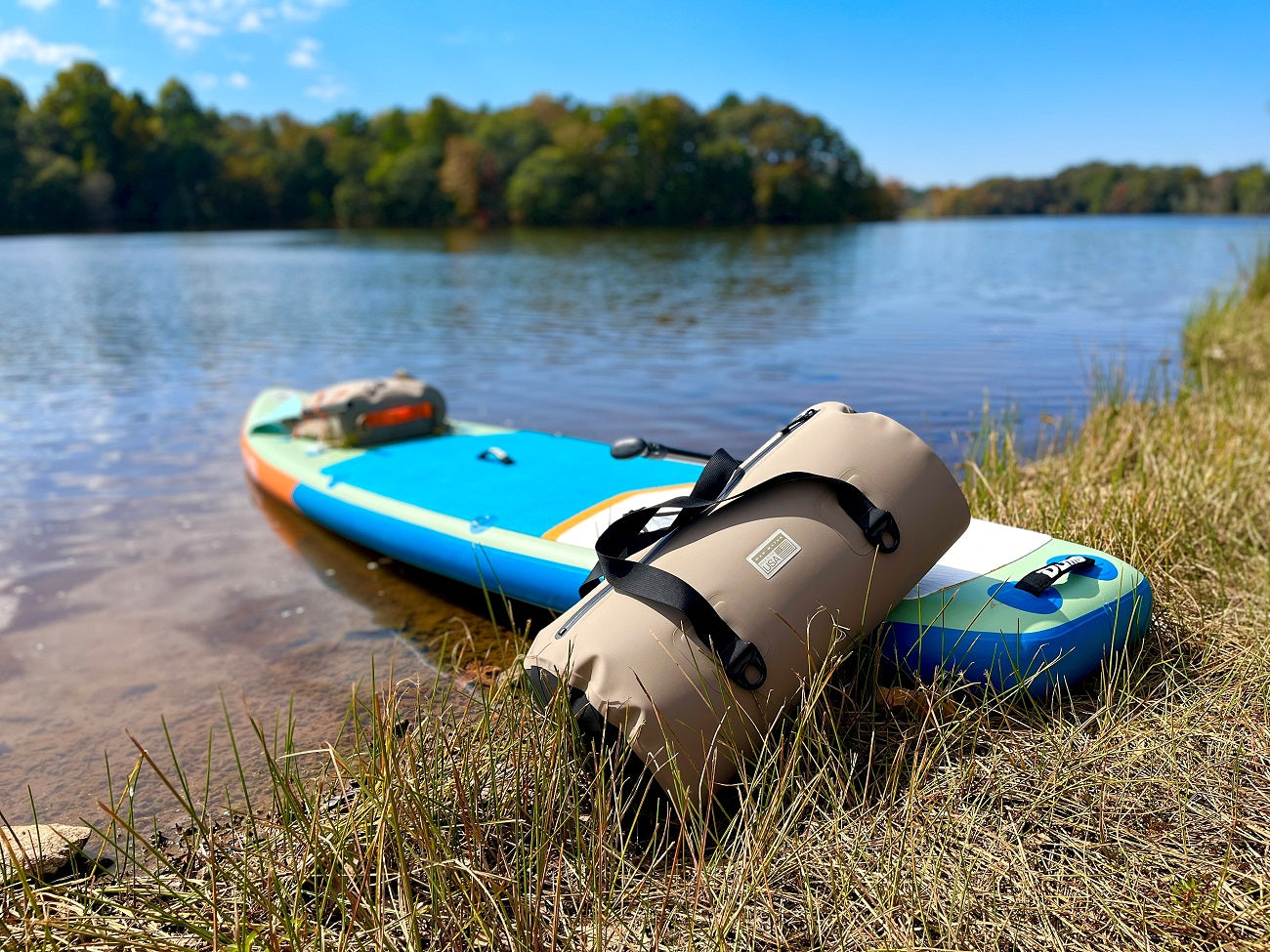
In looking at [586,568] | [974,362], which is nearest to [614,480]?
[586,568]

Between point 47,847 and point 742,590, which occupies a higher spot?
point 742,590

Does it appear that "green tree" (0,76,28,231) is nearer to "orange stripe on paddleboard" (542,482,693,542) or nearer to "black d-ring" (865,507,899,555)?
"orange stripe on paddleboard" (542,482,693,542)

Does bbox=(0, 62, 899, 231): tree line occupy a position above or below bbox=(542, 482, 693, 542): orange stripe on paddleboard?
above

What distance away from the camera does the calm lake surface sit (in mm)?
3240

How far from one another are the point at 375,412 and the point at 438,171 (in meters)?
57.7

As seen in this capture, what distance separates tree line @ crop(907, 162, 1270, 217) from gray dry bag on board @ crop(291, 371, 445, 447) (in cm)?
6261

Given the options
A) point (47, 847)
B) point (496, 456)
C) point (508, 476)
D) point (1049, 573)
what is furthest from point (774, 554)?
point (496, 456)

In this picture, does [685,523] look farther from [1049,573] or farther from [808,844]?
[1049,573]

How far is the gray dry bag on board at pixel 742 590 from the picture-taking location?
195 centimetres

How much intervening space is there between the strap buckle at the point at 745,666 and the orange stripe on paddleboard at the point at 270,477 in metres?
3.36

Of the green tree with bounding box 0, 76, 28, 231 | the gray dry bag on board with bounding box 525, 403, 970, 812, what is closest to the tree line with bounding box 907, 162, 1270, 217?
the gray dry bag on board with bounding box 525, 403, 970, 812

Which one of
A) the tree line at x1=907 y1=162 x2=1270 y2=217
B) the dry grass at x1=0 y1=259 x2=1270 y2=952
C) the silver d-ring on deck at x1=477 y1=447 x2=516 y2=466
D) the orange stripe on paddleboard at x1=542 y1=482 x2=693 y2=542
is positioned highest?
the tree line at x1=907 y1=162 x2=1270 y2=217

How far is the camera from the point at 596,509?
3664mm

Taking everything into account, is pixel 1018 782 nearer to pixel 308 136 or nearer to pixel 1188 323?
pixel 1188 323
